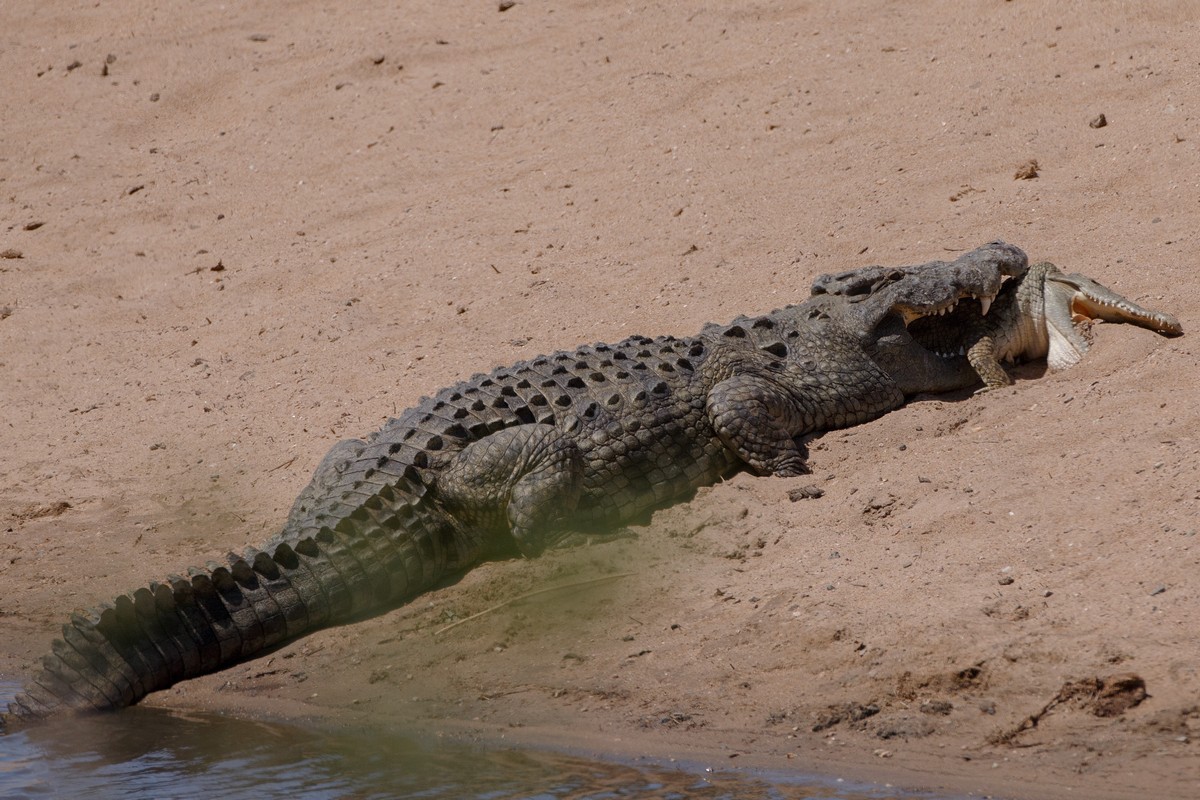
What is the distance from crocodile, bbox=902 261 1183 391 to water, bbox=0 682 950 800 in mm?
3494

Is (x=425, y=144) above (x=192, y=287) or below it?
above

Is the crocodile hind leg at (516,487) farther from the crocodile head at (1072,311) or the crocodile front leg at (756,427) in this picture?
the crocodile head at (1072,311)

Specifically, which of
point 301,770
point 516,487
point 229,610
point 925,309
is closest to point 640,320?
point 925,309

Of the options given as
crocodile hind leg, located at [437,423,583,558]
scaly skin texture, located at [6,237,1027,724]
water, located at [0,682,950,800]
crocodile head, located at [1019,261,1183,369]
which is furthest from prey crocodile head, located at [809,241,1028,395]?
water, located at [0,682,950,800]

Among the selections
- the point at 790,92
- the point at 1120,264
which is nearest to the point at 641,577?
the point at 1120,264

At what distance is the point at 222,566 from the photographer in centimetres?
571

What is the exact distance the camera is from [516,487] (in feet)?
20.7

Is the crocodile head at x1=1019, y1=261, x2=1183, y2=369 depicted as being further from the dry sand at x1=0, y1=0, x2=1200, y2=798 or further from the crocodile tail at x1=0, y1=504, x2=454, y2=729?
the crocodile tail at x1=0, y1=504, x2=454, y2=729

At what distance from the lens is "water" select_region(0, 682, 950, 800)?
14.5 feet

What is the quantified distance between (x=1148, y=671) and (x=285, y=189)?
332 inches

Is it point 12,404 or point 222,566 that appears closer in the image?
point 222,566

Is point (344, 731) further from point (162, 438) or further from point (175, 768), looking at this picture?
point (162, 438)

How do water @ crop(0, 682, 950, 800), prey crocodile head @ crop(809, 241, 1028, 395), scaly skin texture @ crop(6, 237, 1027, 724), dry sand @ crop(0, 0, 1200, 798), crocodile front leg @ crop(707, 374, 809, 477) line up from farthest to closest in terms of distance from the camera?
prey crocodile head @ crop(809, 241, 1028, 395) < crocodile front leg @ crop(707, 374, 809, 477) < scaly skin texture @ crop(6, 237, 1027, 724) < dry sand @ crop(0, 0, 1200, 798) < water @ crop(0, 682, 950, 800)

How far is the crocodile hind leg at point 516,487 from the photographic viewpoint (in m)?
6.29
